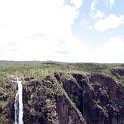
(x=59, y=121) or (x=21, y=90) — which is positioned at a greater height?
(x=21, y=90)

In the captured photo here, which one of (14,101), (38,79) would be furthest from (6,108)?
(38,79)

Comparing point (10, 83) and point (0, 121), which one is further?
point (10, 83)

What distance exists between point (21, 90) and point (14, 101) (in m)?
5.55

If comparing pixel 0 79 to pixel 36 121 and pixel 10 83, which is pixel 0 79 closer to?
pixel 10 83

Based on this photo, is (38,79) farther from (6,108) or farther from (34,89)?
(6,108)

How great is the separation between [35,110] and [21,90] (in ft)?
32.7

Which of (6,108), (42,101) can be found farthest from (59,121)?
(6,108)

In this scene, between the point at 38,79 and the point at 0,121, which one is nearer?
the point at 0,121

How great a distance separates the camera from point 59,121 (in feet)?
646

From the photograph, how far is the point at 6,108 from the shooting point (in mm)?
188875

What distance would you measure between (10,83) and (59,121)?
84.6 ft

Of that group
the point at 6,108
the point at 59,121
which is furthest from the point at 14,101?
the point at 59,121

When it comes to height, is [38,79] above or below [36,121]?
above

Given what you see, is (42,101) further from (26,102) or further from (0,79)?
(0,79)
